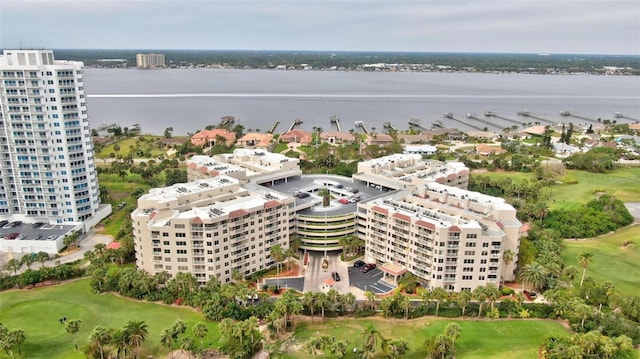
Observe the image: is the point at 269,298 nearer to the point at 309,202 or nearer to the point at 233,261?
the point at 233,261

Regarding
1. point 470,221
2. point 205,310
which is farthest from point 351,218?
point 205,310

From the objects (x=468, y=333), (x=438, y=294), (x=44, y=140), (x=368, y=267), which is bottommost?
(x=468, y=333)

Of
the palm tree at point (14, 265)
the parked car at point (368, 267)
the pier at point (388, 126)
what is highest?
the pier at point (388, 126)

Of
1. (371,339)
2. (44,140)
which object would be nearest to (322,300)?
(371,339)

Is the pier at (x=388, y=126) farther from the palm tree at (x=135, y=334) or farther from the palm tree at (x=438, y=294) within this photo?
the palm tree at (x=135, y=334)

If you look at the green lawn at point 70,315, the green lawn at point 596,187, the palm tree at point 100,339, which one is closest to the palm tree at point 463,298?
the green lawn at point 70,315

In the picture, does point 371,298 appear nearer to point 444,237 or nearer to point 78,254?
point 444,237
